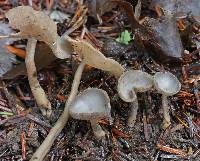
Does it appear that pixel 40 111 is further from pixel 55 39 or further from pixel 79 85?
pixel 55 39

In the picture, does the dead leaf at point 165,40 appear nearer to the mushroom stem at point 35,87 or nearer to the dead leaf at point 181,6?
the dead leaf at point 181,6

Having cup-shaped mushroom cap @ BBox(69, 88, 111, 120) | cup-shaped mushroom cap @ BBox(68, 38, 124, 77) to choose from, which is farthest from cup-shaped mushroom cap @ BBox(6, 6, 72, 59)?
cup-shaped mushroom cap @ BBox(69, 88, 111, 120)

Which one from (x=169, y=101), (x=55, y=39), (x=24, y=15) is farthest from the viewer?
(x=169, y=101)

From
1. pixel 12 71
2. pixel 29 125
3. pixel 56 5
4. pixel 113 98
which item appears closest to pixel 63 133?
pixel 29 125

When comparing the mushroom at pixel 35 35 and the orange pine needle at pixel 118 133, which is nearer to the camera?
the mushroom at pixel 35 35

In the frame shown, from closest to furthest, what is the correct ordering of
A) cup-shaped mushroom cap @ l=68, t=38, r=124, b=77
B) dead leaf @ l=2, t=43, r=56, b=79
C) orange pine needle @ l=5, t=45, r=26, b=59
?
cup-shaped mushroom cap @ l=68, t=38, r=124, b=77 < dead leaf @ l=2, t=43, r=56, b=79 < orange pine needle @ l=5, t=45, r=26, b=59

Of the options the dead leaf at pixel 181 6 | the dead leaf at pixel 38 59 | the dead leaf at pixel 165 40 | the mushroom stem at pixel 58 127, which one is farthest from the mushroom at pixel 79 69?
the dead leaf at pixel 181 6

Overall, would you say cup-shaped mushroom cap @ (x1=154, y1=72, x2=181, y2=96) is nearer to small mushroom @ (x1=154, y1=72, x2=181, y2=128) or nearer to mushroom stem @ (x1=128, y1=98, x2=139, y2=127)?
small mushroom @ (x1=154, y1=72, x2=181, y2=128)
